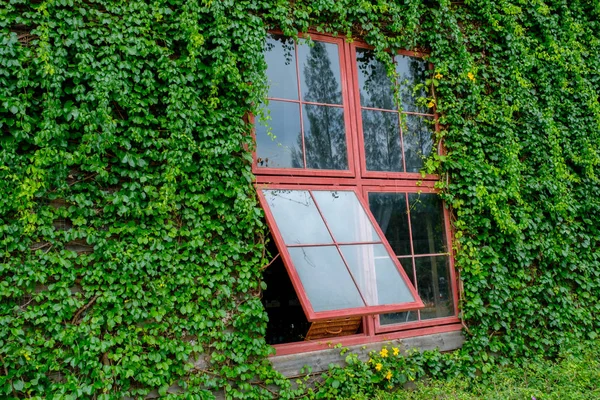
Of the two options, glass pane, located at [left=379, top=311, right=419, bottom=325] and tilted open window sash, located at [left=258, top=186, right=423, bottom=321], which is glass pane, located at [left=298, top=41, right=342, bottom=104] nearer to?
tilted open window sash, located at [left=258, top=186, right=423, bottom=321]

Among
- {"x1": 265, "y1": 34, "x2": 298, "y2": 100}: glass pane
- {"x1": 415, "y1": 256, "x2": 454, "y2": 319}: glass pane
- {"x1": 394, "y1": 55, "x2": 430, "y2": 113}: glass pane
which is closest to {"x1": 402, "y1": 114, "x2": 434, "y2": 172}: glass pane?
{"x1": 394, "y1": 55, "x2": 430, "y2": 113}: glass pane

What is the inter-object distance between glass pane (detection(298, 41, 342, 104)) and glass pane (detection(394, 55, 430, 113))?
2.51 feet

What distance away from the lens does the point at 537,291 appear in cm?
547

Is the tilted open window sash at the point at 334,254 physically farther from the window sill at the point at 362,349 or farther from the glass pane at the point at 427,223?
the glass pane at the point at 427,223

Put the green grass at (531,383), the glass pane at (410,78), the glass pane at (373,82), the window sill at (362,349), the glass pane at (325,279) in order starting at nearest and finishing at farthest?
the glass pane at (325,279) < the window sill at (362,349) < the green grass at (531,383) < the glass pane at (373,82) < the glass pane at (410,78)

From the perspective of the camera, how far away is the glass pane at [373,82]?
5.29m

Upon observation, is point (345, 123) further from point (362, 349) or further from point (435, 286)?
point (362, 349)

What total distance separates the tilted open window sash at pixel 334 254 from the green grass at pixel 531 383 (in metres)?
0.83

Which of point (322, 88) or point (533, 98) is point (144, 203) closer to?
point (322, 88)

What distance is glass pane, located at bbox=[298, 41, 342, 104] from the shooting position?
4.99 metres

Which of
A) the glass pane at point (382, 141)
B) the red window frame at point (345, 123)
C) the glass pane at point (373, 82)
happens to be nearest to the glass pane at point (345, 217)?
the red window frame at point (345, 123)

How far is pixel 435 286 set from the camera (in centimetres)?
518

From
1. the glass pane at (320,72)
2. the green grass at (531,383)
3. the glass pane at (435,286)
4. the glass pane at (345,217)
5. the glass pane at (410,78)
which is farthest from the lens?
the glass pane at (410,78)

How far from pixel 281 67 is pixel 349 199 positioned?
1371mm
